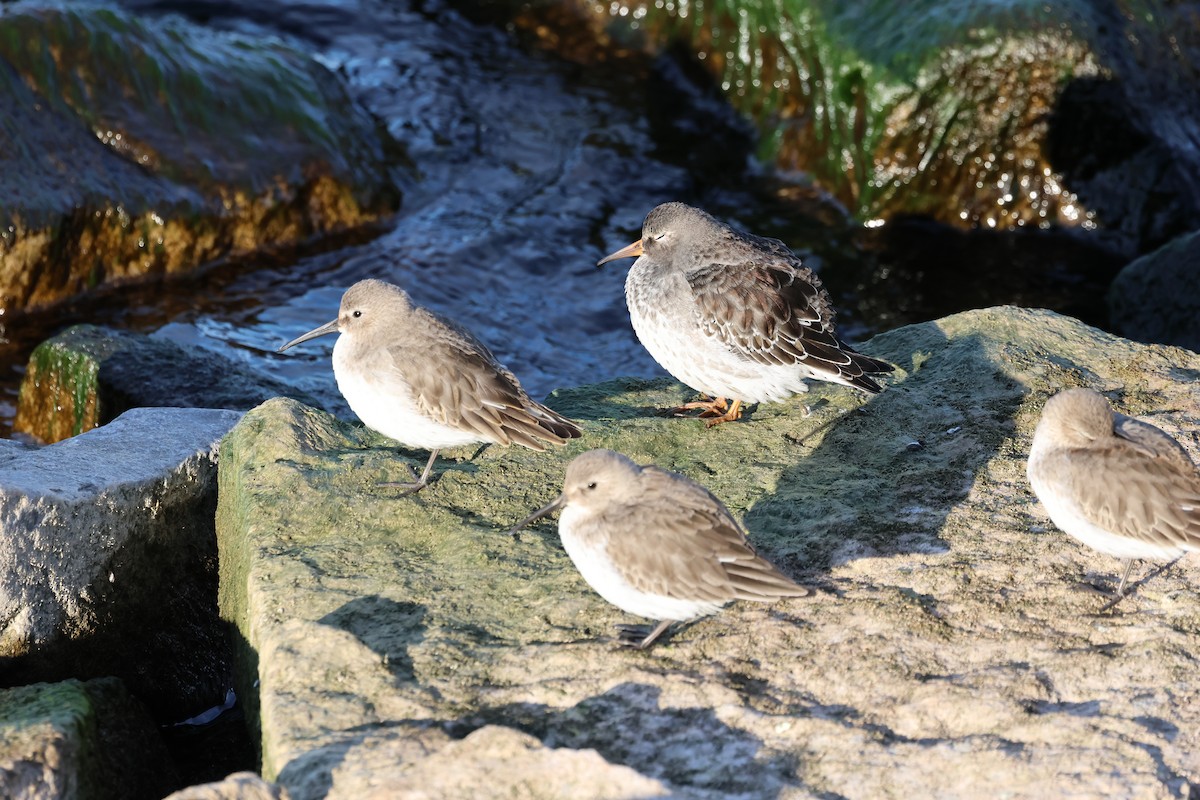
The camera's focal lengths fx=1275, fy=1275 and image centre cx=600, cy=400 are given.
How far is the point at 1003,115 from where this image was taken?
36.9ft

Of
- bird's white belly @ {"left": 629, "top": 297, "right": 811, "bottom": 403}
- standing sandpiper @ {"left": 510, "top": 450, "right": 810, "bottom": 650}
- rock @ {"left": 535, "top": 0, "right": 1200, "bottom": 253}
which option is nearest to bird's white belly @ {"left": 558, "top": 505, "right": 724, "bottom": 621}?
standing sandpiper @ {"left": 510, "top": 450, "right": 810, "bottom": 650}

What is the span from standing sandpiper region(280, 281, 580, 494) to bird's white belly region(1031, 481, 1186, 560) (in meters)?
2.13

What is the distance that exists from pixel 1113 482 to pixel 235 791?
11.4 feet

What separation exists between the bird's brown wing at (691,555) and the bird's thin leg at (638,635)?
→ 222 millimetres

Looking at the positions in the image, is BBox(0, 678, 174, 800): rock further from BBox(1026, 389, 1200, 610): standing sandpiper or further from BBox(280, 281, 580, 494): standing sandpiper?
BBox(1026, 389, 1200, 610): standing sandpiper

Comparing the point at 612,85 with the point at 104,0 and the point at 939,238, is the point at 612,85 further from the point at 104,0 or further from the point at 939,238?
the point at 104,0

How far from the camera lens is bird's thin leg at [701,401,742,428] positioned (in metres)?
6.76

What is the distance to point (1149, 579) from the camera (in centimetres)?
527

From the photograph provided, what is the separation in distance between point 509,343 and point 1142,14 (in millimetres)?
7069

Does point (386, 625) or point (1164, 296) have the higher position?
point (1164, 296)

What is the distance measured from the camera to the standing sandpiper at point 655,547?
15.6ft

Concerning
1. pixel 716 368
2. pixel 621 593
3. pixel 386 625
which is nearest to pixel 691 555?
pixel 621 593

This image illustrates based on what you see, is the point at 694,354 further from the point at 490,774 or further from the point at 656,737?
the point at 490,774

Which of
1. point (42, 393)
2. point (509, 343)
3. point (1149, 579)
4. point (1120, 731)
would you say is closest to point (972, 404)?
point (1149, 579)
